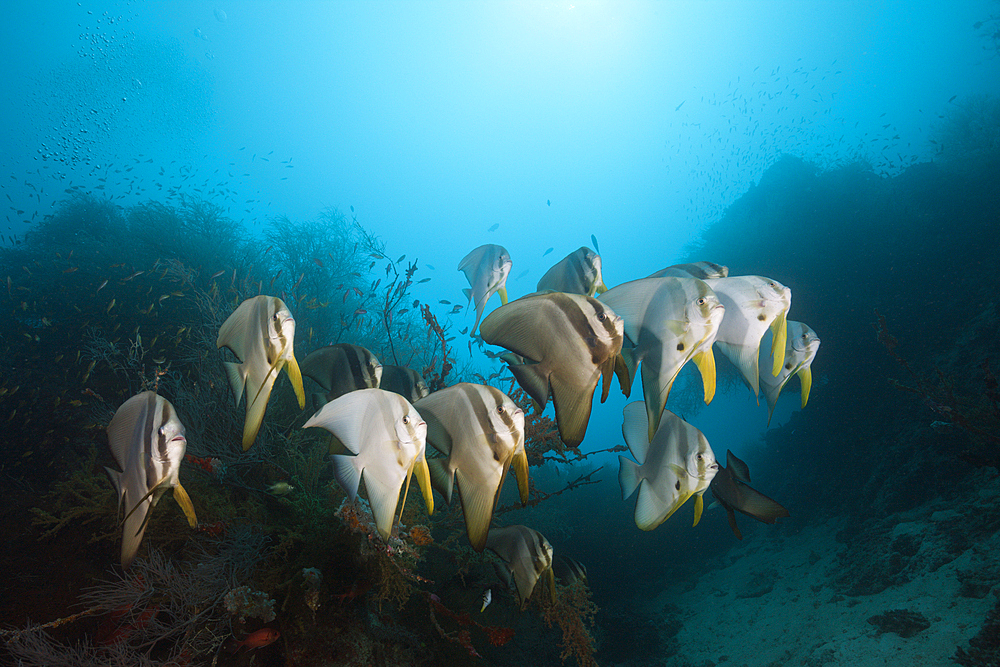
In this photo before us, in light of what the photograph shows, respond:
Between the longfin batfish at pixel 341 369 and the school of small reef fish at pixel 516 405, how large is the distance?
1.02 feet

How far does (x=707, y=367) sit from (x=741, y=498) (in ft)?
3.12

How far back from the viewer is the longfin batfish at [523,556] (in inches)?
94.4

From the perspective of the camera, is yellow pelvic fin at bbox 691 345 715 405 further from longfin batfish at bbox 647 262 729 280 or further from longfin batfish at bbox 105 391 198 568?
longfin batfish at bbox 105 391 198 568

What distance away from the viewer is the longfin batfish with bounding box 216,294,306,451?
5.17ft

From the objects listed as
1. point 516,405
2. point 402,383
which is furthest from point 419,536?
point 516,405

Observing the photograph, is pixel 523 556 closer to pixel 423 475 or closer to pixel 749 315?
pixel 423 475

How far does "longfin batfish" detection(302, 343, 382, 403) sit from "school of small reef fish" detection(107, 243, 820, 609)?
311 millimetres

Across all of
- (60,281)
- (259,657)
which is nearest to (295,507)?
(259,657)

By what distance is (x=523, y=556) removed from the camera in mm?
2400

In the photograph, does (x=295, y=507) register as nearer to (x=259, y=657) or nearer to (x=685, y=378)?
(x=259, y=657)

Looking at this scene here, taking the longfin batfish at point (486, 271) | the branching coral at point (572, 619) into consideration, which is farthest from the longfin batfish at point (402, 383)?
the branching coral at point (572, 619)

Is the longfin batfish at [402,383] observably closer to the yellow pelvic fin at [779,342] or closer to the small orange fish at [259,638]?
the small orange fish at [259,638]

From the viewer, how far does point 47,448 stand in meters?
4.83

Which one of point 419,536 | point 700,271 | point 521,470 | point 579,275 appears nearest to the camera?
point 521,470
